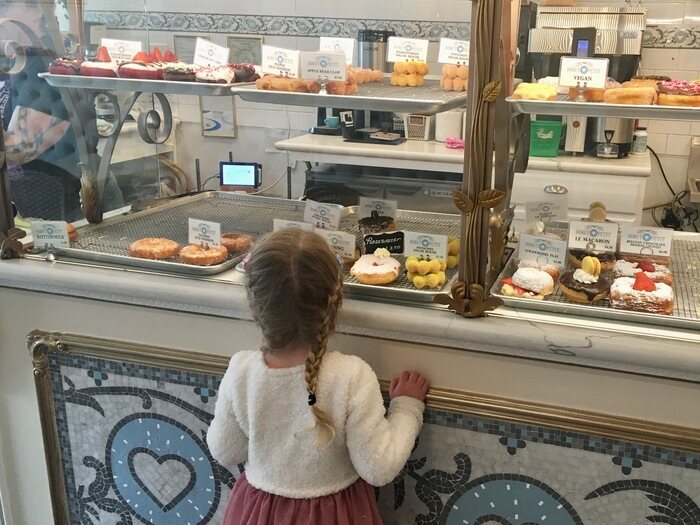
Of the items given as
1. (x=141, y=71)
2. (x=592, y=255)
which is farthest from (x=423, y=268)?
(x=141, y=71)

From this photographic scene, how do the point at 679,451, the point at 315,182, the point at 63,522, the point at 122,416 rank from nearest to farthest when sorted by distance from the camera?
the point at 679,451 → the point at 122,416 → the point at 63,522 → the point at 315,182

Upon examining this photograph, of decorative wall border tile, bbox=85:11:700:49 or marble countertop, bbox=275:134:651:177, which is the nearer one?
marble countertop, bbox=275:134:651:177

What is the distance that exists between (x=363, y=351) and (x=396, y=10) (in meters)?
1.32

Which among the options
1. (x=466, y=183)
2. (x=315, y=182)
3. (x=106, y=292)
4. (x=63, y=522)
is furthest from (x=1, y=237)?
Result: (x=466, y=183)

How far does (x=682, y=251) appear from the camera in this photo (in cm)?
169

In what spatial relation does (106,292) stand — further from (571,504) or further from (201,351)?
(571,504)

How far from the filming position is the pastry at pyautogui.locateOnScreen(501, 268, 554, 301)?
140 cm

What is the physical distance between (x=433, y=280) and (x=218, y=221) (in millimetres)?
717

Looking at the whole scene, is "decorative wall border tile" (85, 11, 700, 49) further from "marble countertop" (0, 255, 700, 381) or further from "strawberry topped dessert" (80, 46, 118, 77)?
"marble countertop" (0, 255, 700, 381)

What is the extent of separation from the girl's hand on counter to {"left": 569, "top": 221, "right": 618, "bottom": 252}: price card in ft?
1.42

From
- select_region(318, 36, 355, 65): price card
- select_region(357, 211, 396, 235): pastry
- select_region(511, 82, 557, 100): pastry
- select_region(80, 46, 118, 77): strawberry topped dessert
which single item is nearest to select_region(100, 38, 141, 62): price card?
select_region(80, 46, 118, 77): strawberry topped dessert

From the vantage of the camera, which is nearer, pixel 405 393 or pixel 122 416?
pixel 405 393

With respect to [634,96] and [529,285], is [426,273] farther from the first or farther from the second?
[634,96]

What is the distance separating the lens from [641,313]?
51.2 inches
